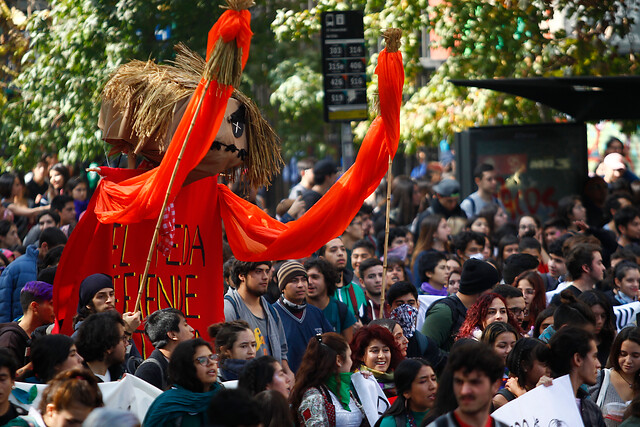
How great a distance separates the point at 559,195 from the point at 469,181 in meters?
1.22

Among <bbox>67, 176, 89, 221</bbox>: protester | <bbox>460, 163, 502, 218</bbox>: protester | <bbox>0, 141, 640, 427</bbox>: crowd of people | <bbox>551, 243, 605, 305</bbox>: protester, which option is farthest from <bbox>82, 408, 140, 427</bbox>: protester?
<bbox>460, 163, 502, 218</bbox>: protester

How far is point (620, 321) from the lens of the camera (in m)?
9.16

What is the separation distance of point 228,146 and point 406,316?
1.86 metres

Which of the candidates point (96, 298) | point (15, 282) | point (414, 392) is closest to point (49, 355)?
point (96, 298)

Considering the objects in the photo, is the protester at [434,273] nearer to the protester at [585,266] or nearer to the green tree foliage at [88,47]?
the protester at [585,266]

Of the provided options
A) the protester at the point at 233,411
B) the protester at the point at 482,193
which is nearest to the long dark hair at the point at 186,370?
the protester at the point at 233,411

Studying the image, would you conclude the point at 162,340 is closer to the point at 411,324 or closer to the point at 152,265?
the point at 152,265

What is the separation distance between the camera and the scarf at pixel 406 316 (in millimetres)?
8281

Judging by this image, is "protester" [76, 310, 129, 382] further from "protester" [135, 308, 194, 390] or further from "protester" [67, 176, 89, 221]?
"protester" [67, 176, 89, 221]

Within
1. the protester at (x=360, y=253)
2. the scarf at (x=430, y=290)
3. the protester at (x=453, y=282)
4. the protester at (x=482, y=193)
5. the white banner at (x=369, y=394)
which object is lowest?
the white banner at (x=369, y=394)

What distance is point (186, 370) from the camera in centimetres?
589

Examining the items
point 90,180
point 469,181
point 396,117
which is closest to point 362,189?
point 396,117

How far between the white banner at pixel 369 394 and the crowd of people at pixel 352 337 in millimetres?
15

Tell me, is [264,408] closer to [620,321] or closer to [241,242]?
[241,242]
